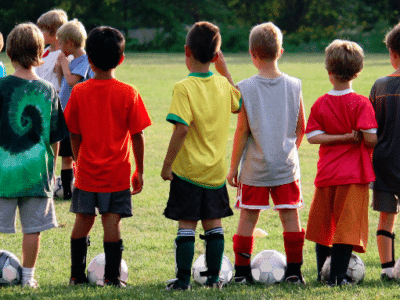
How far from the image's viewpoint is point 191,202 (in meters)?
3.54

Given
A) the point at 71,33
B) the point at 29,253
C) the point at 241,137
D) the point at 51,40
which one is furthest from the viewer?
the point at 51,40

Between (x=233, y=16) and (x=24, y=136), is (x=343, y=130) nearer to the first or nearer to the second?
(x=24, y=136)

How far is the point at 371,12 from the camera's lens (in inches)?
1945

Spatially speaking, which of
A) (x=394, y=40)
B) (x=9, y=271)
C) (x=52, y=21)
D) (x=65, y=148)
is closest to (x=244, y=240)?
(x=9, y=271)

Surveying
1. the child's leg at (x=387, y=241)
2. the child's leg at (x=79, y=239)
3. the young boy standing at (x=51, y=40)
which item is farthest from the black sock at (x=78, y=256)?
the young boy standing at (x=51, y=40)

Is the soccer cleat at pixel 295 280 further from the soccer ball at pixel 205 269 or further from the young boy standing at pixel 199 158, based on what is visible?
the young boy standing at pixel 199 158

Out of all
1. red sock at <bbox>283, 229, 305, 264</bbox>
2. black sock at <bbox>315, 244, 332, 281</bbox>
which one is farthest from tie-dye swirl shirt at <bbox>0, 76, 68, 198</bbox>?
black sock at <bbox>315, 244, 332, 281</bbox>

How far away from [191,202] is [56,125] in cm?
94

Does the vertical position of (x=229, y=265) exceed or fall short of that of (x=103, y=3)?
it falls short

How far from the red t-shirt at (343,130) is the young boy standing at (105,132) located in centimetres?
108

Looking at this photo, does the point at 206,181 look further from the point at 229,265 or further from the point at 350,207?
the point at 350,207

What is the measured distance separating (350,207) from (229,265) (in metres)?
0.84

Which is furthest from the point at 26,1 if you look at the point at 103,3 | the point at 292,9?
the point at 292,9

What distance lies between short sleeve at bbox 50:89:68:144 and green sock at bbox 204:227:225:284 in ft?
3.47
